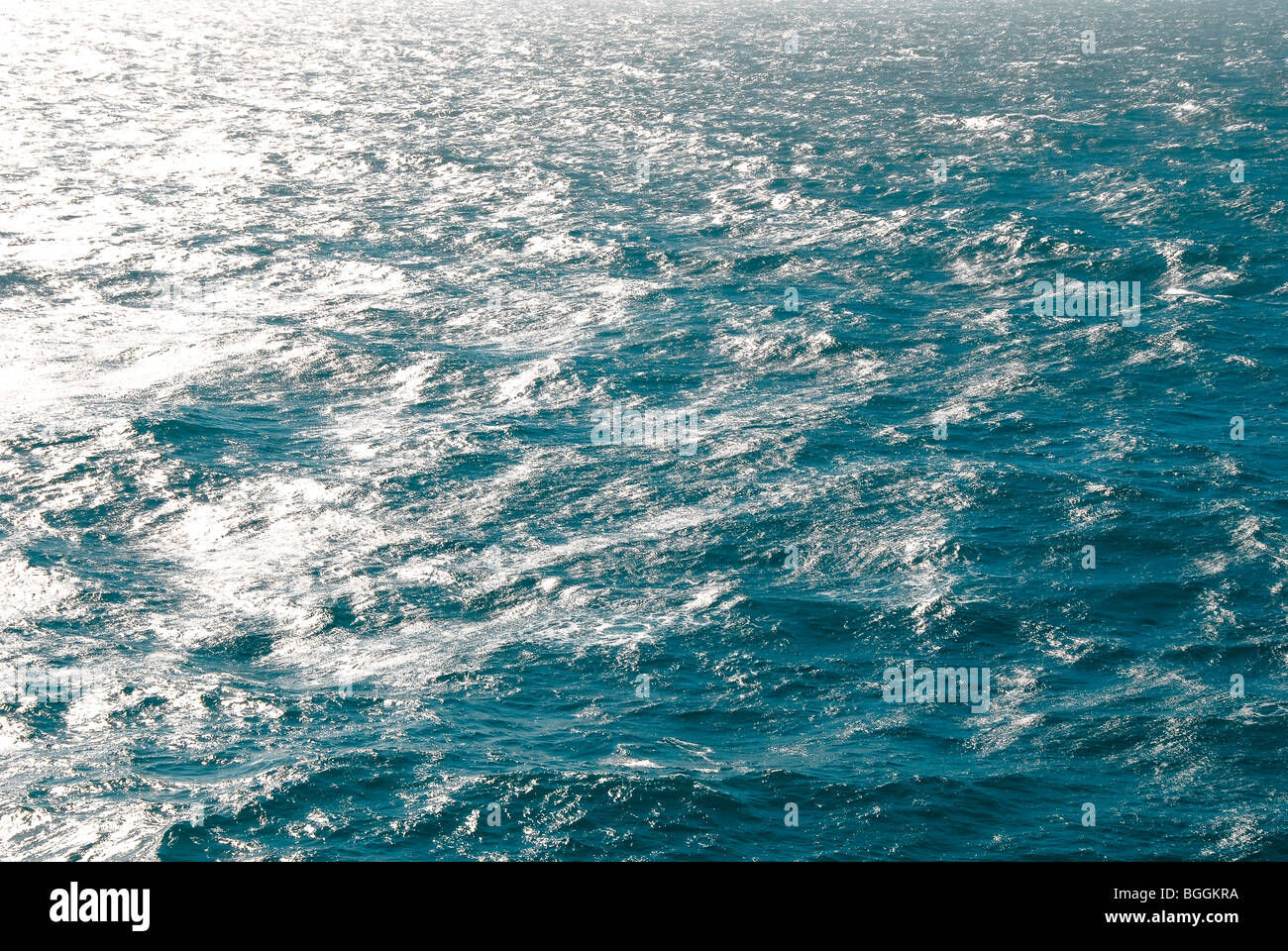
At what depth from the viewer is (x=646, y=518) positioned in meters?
51.5

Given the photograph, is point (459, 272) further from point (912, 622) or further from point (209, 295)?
point (912, 622)

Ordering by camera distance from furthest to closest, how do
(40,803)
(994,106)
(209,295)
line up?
(994,106) < (209,295) < (40,803)

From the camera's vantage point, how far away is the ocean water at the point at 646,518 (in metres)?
35.8

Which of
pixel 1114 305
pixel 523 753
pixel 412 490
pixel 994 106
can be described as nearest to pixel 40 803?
pixel 523 753

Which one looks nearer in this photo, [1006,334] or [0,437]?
[0,437]

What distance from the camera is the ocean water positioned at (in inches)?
1411

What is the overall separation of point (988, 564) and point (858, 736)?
1170 cm

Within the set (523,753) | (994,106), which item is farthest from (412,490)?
(994,106)

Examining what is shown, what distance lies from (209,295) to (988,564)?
50.9 metres

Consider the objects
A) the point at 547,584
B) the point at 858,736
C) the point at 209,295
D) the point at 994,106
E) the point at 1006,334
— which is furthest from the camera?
the point at 994,106

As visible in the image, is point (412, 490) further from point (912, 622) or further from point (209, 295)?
point (209, 295)

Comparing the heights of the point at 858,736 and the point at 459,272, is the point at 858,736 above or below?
below

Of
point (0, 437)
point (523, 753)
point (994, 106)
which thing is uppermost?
point (994, 106)

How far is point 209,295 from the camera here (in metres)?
79.8
